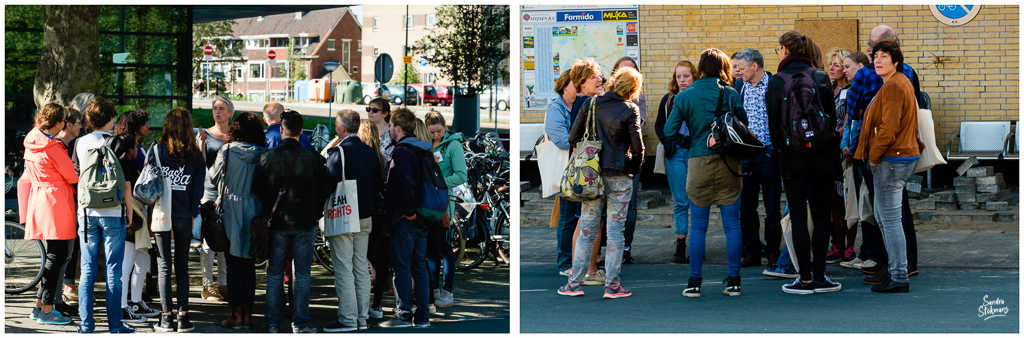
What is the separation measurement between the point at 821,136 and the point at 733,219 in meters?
0.74

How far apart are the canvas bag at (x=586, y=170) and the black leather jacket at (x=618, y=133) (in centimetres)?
4

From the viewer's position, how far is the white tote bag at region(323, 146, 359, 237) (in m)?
5.52

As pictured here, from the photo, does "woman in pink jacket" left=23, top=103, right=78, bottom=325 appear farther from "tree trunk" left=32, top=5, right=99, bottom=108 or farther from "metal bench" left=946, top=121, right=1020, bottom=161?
"metal bench" left=946, top=121, right=1020, bottom=161

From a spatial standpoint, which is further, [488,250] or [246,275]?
[488,250]

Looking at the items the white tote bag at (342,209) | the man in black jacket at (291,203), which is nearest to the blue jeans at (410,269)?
the white tote bag at (342,209)

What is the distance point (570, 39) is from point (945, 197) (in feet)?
14.8

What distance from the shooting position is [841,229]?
7.05 metres

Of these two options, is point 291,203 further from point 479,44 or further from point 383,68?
point 479,44

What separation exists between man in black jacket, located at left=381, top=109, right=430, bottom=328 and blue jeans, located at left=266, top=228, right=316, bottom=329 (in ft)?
1.72

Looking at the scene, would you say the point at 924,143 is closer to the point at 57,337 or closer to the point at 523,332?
the point at 523,332

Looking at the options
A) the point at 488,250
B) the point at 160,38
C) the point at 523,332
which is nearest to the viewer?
the point at 523,332

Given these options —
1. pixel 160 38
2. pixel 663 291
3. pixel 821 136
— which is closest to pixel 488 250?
pixel 663 291

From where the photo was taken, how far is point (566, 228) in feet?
22.6

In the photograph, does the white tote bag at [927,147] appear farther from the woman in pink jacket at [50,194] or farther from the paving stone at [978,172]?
the woman in pink jacket at [50,194]
